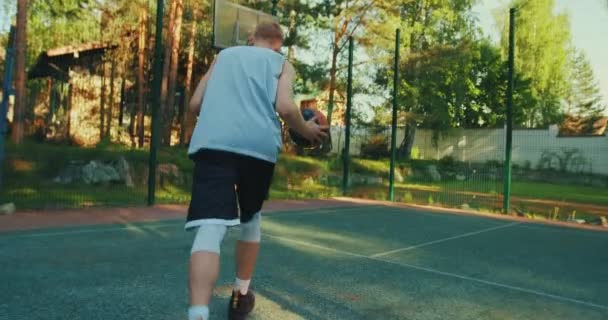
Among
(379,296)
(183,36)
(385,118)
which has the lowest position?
(379,296)

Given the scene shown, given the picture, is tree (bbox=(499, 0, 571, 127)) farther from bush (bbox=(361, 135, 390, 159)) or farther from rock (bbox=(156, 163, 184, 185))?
rock (bbox=(156, 163, 184, 185))

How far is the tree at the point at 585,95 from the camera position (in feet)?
155

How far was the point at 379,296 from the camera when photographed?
11.0ft

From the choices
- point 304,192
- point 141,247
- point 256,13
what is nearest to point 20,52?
point 256,13

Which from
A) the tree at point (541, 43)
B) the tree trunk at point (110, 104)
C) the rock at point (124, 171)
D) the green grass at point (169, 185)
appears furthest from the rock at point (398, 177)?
the tree at point (541, 43)

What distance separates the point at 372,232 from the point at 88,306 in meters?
4.00

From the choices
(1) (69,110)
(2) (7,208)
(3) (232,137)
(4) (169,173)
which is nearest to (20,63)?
(4) (169,173)

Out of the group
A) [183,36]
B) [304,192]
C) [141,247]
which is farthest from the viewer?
[183,36]

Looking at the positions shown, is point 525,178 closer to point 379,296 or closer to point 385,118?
point 385,118

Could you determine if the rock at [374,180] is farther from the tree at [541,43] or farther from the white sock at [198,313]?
the tree at [541,43]

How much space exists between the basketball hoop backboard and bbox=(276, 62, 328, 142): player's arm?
680cm

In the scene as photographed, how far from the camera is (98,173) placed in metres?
9.80

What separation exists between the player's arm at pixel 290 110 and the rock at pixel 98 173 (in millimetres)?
8093

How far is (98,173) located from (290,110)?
334 inches
